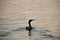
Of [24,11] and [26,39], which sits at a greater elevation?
[24,11]

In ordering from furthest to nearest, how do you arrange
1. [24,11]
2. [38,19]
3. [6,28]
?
[24,11] → [38,19] → [6,28]

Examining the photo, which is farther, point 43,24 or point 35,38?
point 43,24

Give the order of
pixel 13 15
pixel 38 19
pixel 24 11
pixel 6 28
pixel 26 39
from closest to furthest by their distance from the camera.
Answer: pixel 26 39 < pixel 6 28 < pixel 38 19 < pixel 13 15 < pixel 24 11

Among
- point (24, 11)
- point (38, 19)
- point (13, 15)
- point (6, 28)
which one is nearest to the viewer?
point (6, 28)

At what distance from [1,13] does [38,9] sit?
0.44 meters

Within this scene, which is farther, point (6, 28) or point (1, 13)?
point (1, 13)

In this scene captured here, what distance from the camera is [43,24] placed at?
77.0 inches

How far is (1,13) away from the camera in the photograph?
2303mm

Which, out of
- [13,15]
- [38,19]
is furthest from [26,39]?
[13,15]

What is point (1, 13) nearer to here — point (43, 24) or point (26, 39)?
point (43, 24)

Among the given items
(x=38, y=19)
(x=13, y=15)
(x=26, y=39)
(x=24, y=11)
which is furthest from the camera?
(x=24, y=11)

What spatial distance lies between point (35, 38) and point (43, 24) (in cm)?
32

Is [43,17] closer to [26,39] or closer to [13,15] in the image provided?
[13,15]

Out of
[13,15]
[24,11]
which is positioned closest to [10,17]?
[13,15]
